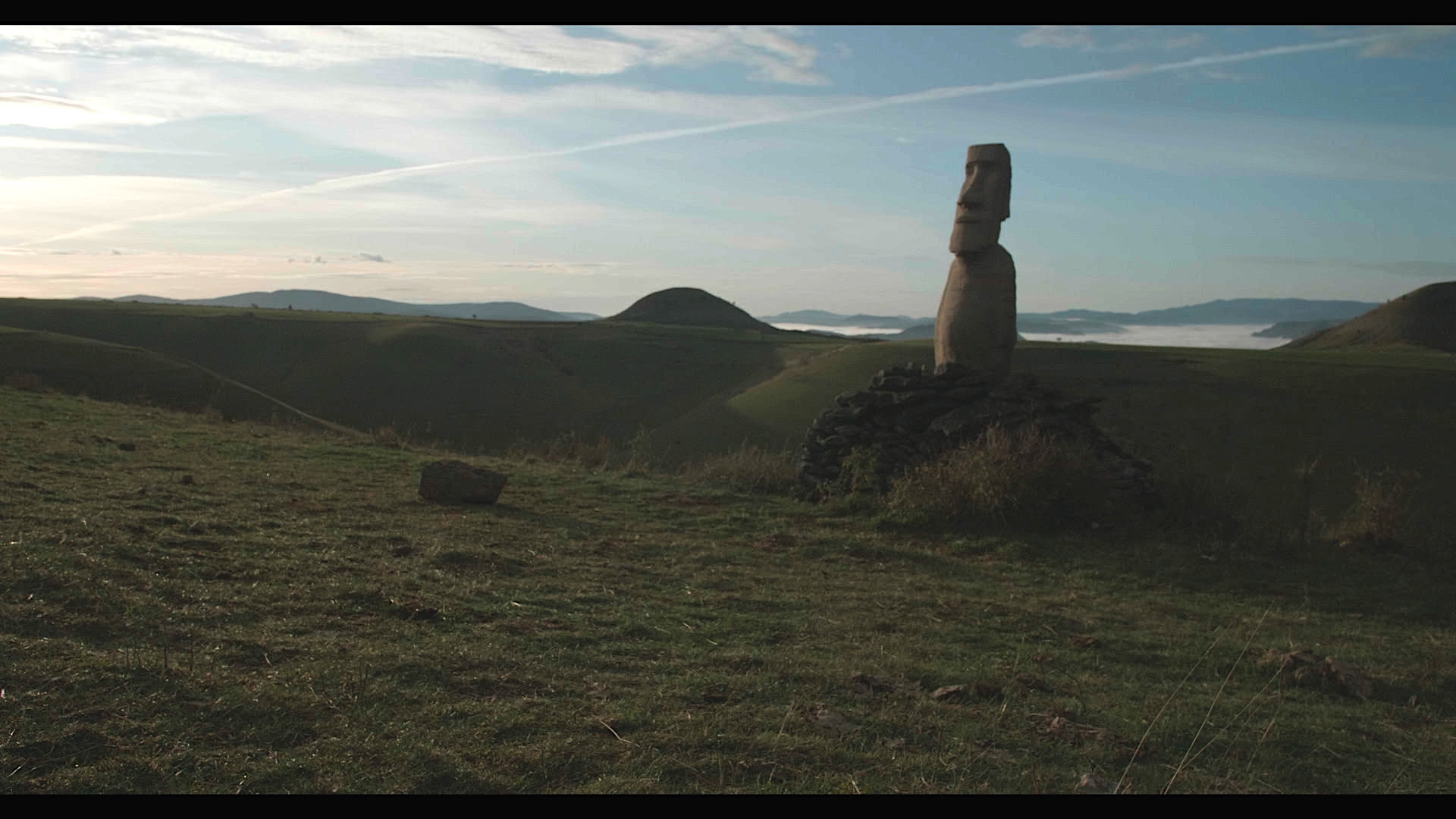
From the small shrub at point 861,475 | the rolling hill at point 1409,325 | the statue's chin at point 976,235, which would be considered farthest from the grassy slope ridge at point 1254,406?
the rolling hill at point 1409,325

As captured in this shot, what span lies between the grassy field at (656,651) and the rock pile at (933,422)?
1.58 meters

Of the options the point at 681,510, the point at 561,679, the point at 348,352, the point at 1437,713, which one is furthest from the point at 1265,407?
the point at 348,352

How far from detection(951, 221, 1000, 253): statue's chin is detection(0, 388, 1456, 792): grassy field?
391 cm

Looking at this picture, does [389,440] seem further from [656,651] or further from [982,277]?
[656,651]

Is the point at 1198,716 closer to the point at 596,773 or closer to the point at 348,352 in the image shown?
the point at 596,773

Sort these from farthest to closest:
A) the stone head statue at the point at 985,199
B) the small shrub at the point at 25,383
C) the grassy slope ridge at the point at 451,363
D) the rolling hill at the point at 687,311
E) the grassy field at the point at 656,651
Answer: the rolling hill at the point at 687,311, the grassy slope ridge at the point at 451,363, the small shrub at the point at 25,383, the stone head statue at the point at 985,199, the grassy field at the point at 656,651

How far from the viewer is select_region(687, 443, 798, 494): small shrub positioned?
1320cm

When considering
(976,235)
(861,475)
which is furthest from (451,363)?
(861,475)

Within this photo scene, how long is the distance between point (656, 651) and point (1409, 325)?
67839mm

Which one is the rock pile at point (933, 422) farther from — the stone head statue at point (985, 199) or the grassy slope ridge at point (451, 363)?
the grassy slope ridge at point (451, 363)

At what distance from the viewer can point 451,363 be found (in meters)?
42.1

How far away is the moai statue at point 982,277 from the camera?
42.0 feet

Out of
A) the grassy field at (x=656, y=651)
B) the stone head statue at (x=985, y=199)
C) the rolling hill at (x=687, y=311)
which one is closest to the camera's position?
the grassy field at (x=656, y=651)

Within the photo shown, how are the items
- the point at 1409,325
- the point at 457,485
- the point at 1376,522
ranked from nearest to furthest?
the point at 1376,522 < the point at 457,485 < the point at 1409,325
